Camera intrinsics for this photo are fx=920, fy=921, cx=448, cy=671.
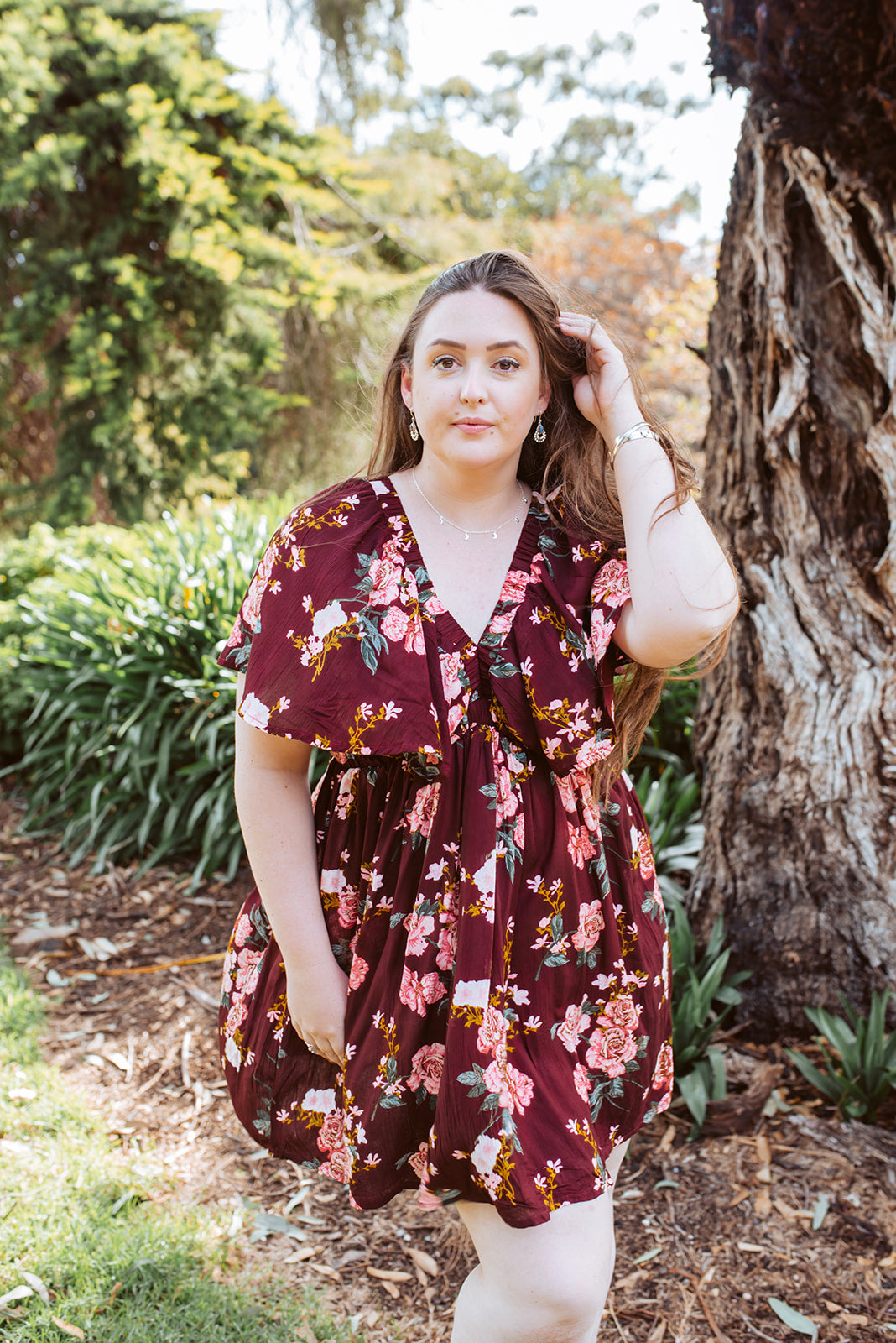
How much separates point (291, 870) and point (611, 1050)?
66 centimetres

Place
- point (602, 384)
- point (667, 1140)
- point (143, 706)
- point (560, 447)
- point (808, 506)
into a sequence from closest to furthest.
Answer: point (602, 384)
point (560, 447)
point (667, 1140)
point (808, 506)
point (143, 706)

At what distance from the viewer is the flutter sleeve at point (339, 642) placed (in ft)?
4.81

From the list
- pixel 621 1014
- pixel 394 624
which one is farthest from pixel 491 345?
pixel 621 1014

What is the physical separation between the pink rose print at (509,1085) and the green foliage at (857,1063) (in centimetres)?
136

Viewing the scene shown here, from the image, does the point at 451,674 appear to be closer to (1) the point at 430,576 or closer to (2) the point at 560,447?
(1) the point at 430,576

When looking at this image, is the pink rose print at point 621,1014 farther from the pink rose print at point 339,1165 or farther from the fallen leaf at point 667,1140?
the fallen leaf at point 667,1140

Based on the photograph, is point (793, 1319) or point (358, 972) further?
point (793, 1319)

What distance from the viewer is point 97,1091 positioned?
2.83 m

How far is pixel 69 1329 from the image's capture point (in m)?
1.88

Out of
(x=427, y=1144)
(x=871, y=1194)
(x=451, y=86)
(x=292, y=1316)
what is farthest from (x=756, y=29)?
(x=451, y=86)

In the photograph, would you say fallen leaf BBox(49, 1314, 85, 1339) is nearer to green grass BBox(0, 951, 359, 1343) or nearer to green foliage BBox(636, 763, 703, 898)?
green grass BBox(0, 951, 359, 1343)

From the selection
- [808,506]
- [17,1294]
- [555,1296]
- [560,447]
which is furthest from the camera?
[808,506]

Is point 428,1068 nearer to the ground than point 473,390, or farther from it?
nearer to the ground

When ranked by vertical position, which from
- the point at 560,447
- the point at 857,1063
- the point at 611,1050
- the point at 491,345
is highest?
the point at 491,345
